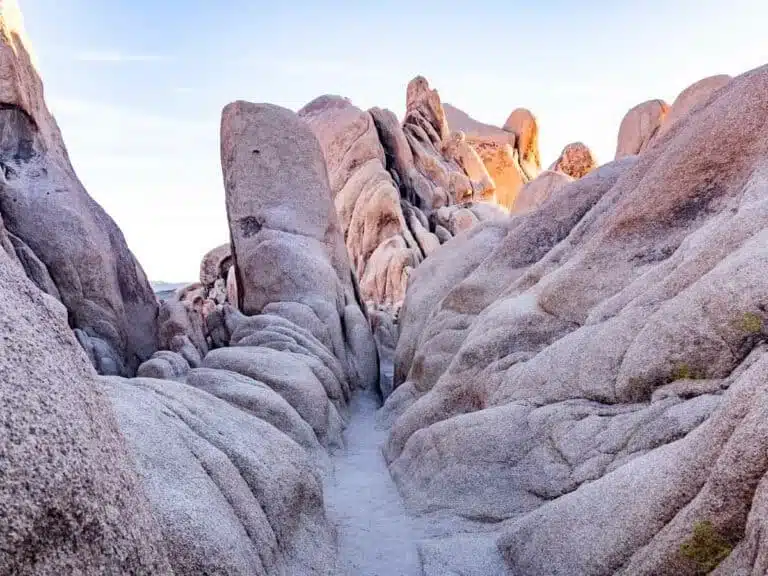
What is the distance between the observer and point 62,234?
41.1ft

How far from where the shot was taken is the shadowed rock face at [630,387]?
4.69 m

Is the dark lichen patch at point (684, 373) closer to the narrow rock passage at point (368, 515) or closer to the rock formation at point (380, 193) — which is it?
the narrow rock passage at point (368, 515)

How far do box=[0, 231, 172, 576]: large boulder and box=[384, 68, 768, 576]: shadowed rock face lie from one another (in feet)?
11.7

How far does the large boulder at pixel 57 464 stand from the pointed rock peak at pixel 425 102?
42.1m

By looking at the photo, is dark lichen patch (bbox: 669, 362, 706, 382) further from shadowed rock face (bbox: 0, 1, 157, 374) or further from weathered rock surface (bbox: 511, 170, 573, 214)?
weathered rock surface (bbox: 511, 170, 573, 214)

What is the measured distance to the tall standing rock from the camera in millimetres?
16406

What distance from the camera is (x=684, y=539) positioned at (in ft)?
14.9

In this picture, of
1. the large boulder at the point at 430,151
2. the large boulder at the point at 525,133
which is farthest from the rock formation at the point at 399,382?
the large boulder at the point at 525,133

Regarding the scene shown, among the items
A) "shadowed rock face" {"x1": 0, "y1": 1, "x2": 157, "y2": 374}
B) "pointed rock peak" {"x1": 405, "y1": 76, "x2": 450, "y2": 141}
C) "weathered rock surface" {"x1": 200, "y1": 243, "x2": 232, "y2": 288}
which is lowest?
"shadowed rock face" {"x1": 0, "y1": 1, "x2": 157, "y2": 374}

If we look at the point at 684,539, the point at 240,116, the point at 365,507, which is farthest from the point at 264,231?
the point at 684,539

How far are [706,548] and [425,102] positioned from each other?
138 feet

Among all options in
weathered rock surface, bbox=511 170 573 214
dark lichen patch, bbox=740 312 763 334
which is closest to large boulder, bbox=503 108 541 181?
weathered rock surface, bbox=511 170 573 214

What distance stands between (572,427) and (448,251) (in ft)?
34.9

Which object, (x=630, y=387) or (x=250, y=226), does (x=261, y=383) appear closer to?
(x=630, y=387)
